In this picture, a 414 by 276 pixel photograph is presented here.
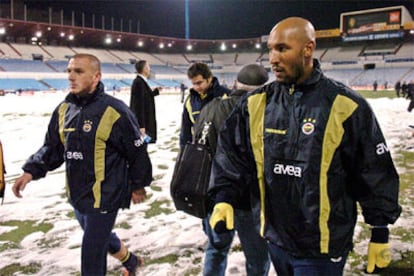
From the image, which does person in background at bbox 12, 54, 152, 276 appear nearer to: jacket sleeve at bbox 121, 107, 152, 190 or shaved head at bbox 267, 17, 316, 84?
jacket sleeve at bbox 121, 107, 152, 190

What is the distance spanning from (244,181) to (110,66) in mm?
50930

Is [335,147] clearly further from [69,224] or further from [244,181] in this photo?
[69,224]

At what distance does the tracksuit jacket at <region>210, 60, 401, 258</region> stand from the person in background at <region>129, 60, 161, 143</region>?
4.46 meters

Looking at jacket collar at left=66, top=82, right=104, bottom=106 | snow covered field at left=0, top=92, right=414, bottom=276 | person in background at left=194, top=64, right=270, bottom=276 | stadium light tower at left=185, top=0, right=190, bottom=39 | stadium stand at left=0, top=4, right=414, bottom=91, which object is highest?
stadium light tower at left=185, top=0, right=190, bottom=39

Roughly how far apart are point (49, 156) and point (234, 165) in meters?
1.80

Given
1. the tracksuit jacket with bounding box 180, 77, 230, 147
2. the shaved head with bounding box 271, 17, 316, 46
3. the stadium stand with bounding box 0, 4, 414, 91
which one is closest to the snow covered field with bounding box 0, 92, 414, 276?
the tracksuit jacket with bounding box 180, 77, 230, 147

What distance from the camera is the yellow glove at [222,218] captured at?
75.9 inches

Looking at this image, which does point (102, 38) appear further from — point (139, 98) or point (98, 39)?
point (139, 98)

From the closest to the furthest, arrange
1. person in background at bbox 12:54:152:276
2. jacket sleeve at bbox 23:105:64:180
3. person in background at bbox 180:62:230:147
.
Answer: person in background at bbox 12:54:152:276 → jacket sleeve at bbox 23:105:64:180 → person in background at bbox 180:62:230:147

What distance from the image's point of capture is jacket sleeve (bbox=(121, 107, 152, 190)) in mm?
2906

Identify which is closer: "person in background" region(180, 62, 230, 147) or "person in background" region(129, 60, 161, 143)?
"person in background" region(180, 62, 230, 147)

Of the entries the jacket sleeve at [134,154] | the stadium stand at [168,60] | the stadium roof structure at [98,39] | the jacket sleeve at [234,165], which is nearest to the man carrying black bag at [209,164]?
the jacket sleeve at [134,154]

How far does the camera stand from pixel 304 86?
1848mm

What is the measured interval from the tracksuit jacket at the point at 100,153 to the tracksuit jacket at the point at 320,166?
4.21ft
